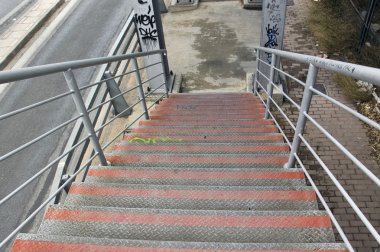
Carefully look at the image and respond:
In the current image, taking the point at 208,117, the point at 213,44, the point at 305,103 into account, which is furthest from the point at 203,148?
the point at 213,44

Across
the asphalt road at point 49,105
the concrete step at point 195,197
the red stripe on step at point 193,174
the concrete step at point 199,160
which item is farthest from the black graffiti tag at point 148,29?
the concrete step at point 195,197

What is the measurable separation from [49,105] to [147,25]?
3616mm

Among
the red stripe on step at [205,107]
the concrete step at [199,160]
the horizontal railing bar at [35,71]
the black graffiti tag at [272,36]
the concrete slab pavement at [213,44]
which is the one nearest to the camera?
the horizontal railing bar at [35,71]

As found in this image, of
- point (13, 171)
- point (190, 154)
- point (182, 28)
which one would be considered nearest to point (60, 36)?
point (182, 28)

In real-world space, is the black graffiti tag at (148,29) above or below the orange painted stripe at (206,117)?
above

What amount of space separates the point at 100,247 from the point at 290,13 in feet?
36.5

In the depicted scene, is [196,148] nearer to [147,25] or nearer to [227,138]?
[227,138]

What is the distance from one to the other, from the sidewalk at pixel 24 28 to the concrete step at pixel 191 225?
10058 mm

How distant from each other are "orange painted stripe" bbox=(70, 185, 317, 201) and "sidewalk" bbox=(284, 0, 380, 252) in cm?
280

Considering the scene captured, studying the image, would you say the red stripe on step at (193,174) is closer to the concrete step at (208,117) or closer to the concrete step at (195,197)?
the concrete step at (195,197)

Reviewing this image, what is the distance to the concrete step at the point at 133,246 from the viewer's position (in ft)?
5.87

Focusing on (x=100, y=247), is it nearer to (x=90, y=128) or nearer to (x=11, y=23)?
(x=90, y=128)

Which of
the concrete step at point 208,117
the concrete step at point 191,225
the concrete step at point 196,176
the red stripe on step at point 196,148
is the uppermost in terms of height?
the concrete step at point 191,225

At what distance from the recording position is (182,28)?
36.3 feet
